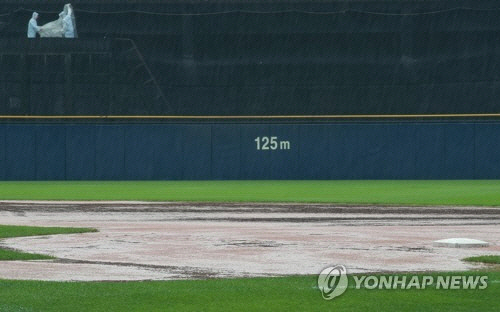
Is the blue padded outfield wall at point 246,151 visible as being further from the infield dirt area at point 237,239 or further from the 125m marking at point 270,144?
the infield dirt area at point 237,239

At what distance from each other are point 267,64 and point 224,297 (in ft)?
93.9

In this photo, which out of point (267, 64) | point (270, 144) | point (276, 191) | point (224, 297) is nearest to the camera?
point (224, 297)

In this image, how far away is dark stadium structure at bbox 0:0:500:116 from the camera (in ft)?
123

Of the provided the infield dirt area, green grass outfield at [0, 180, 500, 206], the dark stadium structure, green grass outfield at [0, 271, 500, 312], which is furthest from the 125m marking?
green grass outfield at [0, 271, 500, 312]

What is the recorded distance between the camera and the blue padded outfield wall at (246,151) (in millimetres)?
37000

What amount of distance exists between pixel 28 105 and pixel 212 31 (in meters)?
Answer: 6.73

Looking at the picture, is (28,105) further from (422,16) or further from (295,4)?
(422,16)

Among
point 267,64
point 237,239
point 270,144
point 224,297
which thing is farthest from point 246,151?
point 224,297

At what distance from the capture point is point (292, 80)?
37.7 m

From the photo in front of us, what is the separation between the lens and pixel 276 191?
30500 mm

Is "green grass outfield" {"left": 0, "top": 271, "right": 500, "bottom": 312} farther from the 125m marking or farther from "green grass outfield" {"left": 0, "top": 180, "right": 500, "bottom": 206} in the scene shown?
the 125m marking

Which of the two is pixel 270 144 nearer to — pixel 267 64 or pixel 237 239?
pixel 267 64

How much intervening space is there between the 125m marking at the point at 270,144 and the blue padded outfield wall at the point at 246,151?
34mm

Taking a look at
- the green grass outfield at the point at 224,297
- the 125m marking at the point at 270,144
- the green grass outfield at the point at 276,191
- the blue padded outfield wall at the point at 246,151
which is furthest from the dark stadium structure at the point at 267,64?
the green grass outfield at the point at 224,297
